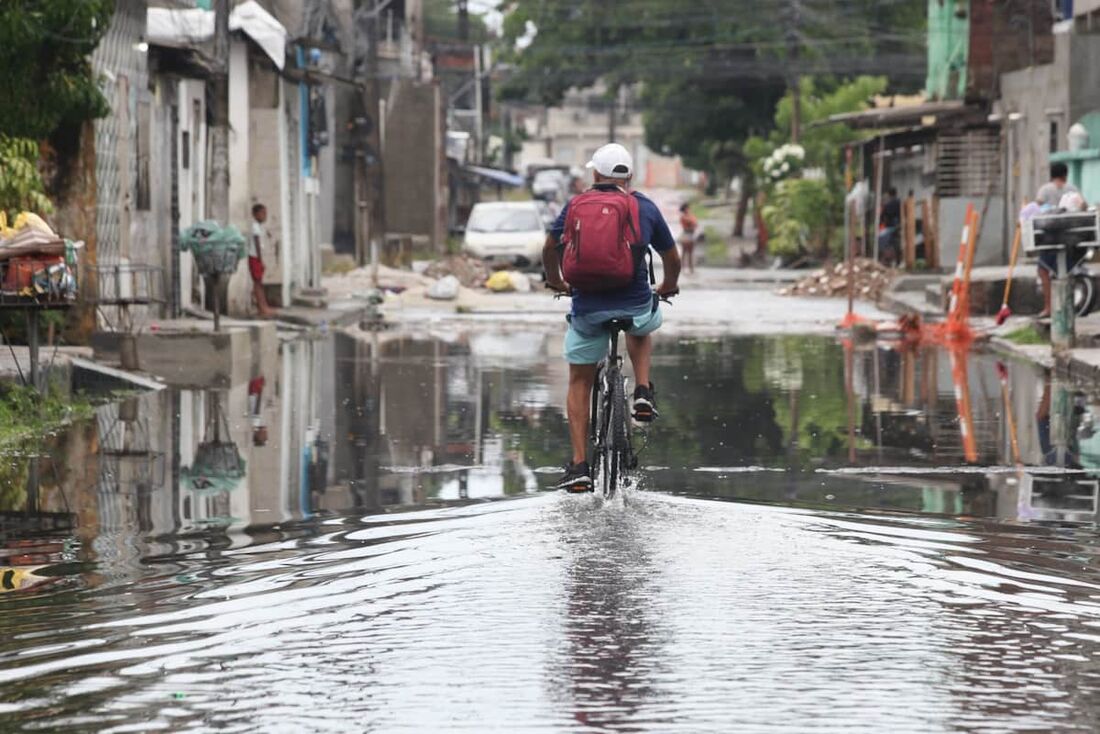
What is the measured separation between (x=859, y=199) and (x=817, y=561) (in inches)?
1544

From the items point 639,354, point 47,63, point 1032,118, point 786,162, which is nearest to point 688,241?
point 786,162

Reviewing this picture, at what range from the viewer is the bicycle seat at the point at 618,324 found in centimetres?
1043

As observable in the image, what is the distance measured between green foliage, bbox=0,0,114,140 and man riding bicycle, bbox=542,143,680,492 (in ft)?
27.9

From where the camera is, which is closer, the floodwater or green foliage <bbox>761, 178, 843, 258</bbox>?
the floodwater

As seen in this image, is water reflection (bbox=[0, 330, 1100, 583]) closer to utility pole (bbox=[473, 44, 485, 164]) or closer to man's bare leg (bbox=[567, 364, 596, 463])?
man's bare leg (bbox=[567, 364, 596, 463])

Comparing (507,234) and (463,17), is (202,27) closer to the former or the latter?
(507,234)

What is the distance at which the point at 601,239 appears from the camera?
10094mm

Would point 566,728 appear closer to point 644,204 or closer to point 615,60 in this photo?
point 644,204

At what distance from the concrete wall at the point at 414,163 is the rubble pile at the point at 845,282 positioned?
65.2ft

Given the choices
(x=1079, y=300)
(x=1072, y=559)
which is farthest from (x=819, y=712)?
(x=1079, y=300)

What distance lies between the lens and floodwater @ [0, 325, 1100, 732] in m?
6.24

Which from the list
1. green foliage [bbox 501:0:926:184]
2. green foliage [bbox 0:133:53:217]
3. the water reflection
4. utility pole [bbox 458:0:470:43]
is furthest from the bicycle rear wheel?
utility pole [bbox 458:0:470:43]

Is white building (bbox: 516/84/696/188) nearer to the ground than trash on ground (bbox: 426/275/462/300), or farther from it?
farther from it

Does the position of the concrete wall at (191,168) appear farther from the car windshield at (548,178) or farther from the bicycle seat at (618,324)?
the car windshield at (548,178)
